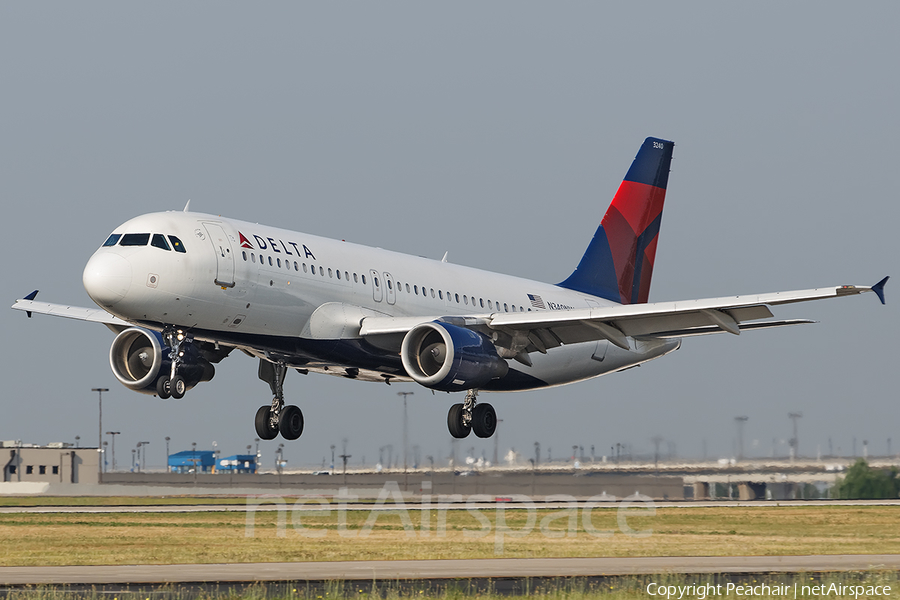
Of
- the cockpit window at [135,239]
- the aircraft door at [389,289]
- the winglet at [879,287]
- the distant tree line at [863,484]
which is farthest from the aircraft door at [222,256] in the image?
the distant tree line at [863,484]

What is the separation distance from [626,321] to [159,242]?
49.3 ft

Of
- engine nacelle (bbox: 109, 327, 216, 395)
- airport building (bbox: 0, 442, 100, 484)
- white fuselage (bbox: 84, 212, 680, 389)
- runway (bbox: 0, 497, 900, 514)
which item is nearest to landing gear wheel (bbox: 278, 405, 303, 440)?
white fuselage (bbox: 84, 212, 680, 389)

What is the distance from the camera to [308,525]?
50.0 m

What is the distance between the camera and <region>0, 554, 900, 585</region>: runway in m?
30.3

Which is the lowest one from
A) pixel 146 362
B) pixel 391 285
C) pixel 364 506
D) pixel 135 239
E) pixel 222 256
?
pixel 364 506

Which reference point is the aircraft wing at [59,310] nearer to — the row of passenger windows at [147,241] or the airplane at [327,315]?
the airplane at [327,315]

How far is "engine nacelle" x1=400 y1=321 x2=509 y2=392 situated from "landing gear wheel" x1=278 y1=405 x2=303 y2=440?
618cm

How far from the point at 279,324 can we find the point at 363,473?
2192 inches

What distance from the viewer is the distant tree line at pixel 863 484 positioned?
2832 inches

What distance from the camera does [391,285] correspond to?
39625 millimetres

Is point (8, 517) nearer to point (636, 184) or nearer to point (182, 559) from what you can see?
point (182, 559)

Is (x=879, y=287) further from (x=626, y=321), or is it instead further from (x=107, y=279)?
(x=107, y=279)

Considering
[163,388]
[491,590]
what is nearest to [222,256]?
[163,388]

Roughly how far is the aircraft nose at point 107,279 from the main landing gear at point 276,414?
32.6ft
